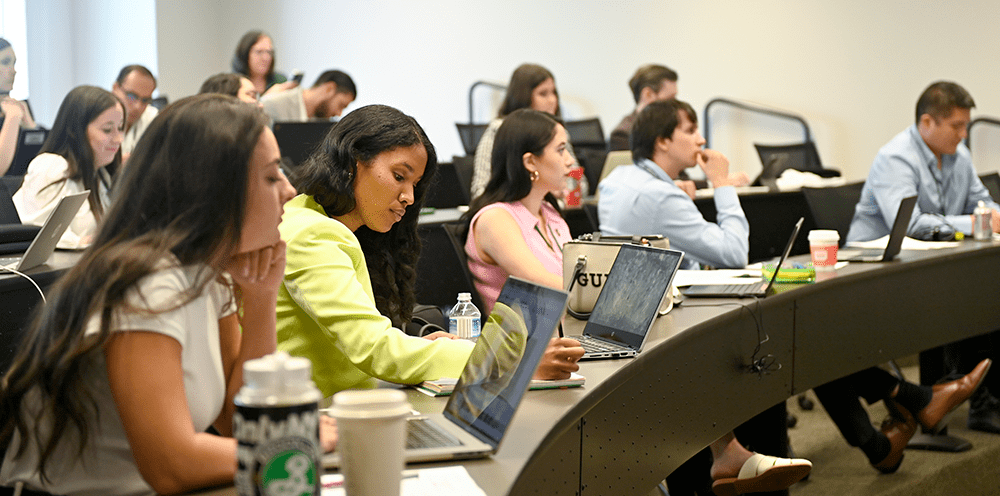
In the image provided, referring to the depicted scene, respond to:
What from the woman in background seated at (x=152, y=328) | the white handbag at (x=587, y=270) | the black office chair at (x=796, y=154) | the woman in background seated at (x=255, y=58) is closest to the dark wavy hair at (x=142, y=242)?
the woman in background seated at (x=152, y=328)

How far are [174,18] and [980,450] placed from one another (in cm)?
636

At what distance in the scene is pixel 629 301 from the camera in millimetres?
1745

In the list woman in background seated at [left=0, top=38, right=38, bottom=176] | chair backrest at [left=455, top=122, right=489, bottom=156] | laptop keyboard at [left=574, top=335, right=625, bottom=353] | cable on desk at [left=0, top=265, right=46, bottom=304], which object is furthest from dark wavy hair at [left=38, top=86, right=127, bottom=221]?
chair backrest at [left=455, top=122, right=489, bottom=156]

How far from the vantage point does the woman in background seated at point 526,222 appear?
2270 mm

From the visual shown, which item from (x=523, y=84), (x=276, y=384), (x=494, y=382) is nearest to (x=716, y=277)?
(x=494, y=382)

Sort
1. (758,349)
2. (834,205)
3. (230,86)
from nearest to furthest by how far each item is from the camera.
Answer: (758,349) < (834,205) < (230,86)

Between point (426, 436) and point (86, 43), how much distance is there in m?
6.85

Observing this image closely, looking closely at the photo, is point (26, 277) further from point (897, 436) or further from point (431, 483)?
point (897, 436)

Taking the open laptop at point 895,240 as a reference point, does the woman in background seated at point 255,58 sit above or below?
above

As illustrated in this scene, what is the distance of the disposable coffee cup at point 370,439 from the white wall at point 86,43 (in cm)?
679

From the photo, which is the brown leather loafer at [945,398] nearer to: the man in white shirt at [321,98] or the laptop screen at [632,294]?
the laptop screen at [632,294]

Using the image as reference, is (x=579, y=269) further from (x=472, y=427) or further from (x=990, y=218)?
(x=990, y=218)

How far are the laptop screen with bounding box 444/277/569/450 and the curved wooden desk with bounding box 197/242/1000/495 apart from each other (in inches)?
1.9

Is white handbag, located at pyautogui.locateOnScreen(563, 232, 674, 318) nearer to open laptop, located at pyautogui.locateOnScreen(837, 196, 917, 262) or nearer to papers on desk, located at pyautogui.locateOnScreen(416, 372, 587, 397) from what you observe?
papers on desk, located at pyautogui.locateOnScreen(416, 372, 587, 397)
